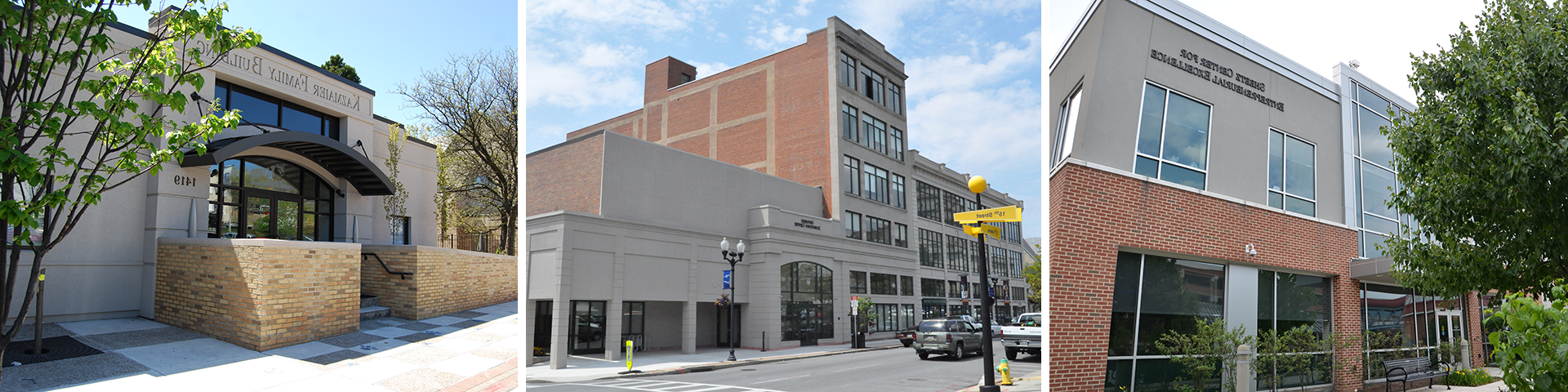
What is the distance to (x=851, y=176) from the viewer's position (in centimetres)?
1552

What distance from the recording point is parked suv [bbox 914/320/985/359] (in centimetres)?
1347

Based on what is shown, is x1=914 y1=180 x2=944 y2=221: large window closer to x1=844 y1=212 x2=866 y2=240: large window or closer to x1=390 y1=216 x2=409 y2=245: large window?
x1=844 y1=212 x2=866 y2=240: large window

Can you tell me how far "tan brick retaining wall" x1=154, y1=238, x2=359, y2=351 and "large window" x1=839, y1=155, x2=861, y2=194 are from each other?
30.4ft

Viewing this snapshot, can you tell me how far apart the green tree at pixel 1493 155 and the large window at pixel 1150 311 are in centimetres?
343

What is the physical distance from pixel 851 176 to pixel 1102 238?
786 centimetres

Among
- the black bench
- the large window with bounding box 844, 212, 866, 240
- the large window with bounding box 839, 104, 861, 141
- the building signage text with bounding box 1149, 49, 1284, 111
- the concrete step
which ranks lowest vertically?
the black bench

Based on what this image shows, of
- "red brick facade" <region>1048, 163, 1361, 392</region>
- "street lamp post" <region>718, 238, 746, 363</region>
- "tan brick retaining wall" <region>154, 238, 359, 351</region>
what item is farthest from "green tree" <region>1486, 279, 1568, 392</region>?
"tan brick retaining wall" <region>154, 238, 359, 351</region>

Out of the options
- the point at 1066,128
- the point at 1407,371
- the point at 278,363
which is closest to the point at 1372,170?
the point at 1407,371

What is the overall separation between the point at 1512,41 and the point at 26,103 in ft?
50.7

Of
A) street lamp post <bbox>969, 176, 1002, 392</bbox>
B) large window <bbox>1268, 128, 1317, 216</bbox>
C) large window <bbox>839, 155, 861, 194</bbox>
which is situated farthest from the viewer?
large window <bbox>839, 155, 861, 194</bbox>

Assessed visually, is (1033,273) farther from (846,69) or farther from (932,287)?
(846,69)

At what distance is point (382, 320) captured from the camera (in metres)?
12.4

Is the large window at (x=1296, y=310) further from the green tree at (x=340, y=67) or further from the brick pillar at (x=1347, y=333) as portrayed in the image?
the green tree at (x=340, y=67)

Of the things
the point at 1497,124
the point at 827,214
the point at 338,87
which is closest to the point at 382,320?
the point at 338,87
